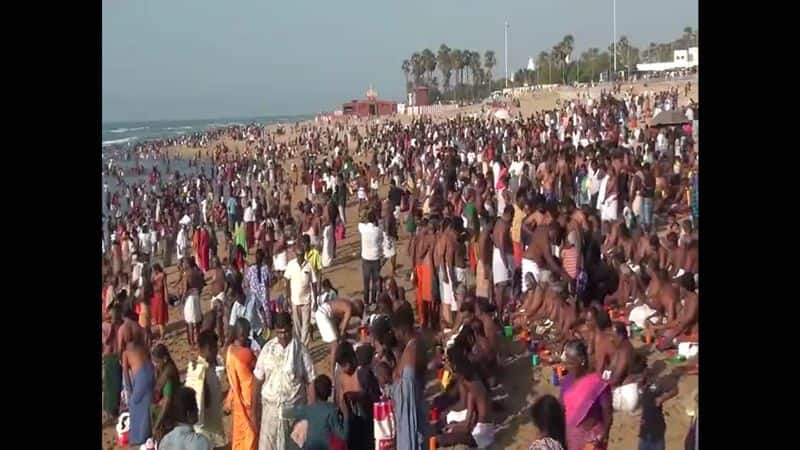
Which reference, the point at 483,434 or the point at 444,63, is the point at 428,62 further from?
the point at 483,434

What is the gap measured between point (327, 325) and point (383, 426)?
1.37 meters

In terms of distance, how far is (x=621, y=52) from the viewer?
10.1 m

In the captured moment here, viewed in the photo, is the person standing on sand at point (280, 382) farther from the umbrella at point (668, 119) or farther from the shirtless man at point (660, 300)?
the umbrella at point (668, 119)

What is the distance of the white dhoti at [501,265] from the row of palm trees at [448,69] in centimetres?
177

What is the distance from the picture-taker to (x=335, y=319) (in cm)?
734

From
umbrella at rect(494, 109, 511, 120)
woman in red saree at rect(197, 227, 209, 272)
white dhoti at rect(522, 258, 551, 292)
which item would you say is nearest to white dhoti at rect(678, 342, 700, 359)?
white dhoti at rect(522, 258, 551, 292)

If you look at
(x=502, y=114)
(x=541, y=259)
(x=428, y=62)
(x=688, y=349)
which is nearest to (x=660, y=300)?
(x=688, y=349)

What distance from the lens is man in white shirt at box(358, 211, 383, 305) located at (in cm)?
831

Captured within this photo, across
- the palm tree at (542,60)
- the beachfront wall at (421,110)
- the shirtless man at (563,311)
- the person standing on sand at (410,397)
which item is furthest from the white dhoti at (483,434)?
the beachfront wall at (421,110)

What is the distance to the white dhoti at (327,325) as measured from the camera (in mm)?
7348

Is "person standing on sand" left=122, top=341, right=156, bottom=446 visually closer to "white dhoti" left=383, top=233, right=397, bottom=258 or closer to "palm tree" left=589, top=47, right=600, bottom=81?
"white dhoti" left=383, top=233, right=397, bottom=258
